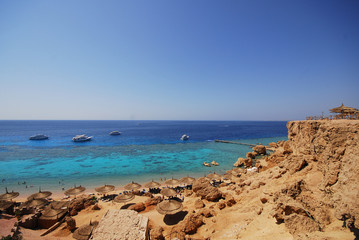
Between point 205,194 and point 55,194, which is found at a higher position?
point 205,194

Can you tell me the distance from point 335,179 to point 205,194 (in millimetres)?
11767

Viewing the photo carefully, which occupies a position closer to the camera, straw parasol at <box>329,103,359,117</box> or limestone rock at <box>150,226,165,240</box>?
limestone rock at <box>150,226,165,240</box>

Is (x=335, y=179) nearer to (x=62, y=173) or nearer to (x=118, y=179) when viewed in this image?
(x=118, y=179)

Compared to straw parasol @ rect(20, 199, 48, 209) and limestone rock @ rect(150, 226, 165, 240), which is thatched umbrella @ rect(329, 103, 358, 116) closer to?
limestone rock @ rect(150, 226, 165, 240)

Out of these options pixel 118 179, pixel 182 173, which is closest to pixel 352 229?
pixel 182 173

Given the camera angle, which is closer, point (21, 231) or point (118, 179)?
point (21, 231)

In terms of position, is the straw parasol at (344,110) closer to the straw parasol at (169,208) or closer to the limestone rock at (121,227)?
the straw parasol at (169,208)

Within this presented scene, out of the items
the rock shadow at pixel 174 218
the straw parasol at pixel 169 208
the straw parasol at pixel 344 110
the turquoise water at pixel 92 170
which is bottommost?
the turquoise water at pixel 92 170

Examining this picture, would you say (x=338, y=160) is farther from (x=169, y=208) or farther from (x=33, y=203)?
(x=33, y=203)

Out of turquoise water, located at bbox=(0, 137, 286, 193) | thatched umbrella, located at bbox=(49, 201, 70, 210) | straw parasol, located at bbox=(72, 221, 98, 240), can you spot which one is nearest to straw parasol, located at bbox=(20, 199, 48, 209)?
thatched umbrella, located at bbox=(49, 201, 70, 210)

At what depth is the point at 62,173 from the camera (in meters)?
28.6

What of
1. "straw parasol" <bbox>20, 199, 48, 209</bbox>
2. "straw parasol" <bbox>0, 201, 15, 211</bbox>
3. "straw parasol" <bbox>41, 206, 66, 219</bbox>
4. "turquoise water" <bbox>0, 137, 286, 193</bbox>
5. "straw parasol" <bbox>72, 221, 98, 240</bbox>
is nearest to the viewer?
"straw parasol" <bbox>72, 221, 98, 240</bbox>

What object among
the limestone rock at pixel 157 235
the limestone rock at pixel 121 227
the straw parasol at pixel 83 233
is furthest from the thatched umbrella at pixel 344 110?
the straw parasol at pixel 83 233

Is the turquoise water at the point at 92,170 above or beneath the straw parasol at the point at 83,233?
beneath
